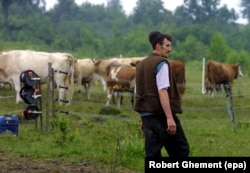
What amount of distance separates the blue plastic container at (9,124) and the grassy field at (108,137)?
0.14 m

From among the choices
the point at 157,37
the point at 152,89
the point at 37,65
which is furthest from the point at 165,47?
the point at 37,65

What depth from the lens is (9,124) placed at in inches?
525

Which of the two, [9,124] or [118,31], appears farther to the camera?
[118,31]

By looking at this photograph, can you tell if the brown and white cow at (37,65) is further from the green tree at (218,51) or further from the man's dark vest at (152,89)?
the green tree at (218,51)

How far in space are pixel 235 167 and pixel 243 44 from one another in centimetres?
6065

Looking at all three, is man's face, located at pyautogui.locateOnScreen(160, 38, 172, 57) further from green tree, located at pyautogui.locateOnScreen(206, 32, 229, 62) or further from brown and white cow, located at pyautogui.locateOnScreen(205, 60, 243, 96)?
green tree, located at pyautogui.locateOnScreen(206, 32, 229, 62)

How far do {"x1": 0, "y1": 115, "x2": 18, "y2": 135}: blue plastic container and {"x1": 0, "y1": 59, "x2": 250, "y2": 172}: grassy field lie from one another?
0.47 ft

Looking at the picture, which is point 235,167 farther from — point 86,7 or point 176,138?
point 86,7

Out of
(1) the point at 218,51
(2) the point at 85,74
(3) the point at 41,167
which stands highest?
(1) the point at 218,51

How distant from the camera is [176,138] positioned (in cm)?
791

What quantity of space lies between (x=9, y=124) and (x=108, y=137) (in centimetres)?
207

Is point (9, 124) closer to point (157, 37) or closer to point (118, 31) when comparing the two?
point (157, 37)

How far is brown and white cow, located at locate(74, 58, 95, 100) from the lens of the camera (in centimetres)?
2462

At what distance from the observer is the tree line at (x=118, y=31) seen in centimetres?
5225
